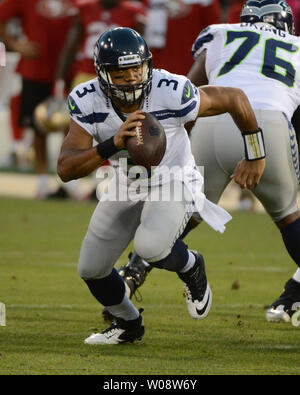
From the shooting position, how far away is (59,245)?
7941 mm

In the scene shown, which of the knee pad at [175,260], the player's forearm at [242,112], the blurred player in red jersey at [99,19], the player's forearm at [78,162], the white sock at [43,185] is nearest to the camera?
the player's forearm at [78,162]

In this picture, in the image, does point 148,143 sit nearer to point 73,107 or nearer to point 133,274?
point 73,107

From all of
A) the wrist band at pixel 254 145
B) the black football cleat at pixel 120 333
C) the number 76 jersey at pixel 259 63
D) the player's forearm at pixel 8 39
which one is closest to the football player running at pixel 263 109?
the number 76 jersey at pixel 259 63

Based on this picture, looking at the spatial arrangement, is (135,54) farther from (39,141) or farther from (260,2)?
(39,141)

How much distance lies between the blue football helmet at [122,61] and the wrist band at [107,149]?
0.85 feet

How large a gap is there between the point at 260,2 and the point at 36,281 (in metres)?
2.23

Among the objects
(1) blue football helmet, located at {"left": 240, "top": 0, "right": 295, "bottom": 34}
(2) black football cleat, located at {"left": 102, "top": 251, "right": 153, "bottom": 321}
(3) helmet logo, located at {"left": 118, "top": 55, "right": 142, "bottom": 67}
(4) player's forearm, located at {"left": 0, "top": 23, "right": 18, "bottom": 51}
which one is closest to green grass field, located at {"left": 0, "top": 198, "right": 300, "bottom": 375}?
(2) black football cleat, located at {"left": 102, "top": 251, "right": 153, "bottom": 321}

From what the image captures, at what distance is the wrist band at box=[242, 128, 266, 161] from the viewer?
15.5 ft

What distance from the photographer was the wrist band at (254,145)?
15.5ft

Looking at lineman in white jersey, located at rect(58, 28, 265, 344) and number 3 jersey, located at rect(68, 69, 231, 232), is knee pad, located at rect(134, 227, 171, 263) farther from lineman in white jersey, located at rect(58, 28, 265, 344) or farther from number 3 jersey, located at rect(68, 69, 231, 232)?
number 3 jersey, located at rect(68, 69, 231, 232)

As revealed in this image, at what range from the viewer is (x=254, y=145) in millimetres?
4738

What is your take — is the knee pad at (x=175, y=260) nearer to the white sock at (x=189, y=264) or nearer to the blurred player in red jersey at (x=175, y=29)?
the white sock at (x=189, y=264)

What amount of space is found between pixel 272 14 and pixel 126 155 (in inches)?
53.1
